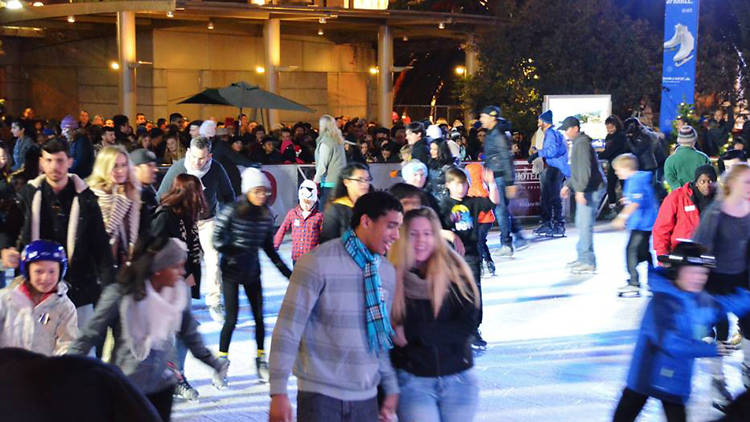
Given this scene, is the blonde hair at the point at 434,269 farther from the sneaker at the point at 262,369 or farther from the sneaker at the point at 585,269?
the sneaker at the point at 585,269

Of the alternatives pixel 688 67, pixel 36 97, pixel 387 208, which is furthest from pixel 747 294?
pixel 36 97

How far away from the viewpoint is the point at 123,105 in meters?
23.4

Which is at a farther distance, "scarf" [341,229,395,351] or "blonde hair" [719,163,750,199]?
"blonde hair" [719,163,750,199]

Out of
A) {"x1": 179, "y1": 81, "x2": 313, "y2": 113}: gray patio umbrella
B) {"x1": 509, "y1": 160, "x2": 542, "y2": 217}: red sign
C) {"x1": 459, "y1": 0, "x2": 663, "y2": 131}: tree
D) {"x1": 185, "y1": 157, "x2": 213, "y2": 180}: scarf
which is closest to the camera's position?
{"x1": 185, "y1": 157, "x2": 213, "y2": 180}: scarf

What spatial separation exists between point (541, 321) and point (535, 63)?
15.7 meters

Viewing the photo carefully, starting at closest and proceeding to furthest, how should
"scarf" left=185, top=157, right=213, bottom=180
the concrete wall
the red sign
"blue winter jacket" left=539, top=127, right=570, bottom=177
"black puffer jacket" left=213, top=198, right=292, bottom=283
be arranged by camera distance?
1. "black puffer jacket" left=213, top=198, right=292, bottom=283
2. "scarf" left=185, top=157, right=213, bottom=180
3. "blue winter jacket" left=539, top=127, right=570, bottom=177
4. the red sign
5. the concrete wall

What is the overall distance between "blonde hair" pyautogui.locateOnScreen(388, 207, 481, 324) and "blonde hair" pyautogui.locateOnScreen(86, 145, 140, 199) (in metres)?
2.57

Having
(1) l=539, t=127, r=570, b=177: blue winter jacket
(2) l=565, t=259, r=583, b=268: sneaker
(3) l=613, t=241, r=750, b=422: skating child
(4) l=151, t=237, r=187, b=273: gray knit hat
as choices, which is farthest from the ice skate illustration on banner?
(4) l=151, t=237, r=187, b=273: gray knit hat

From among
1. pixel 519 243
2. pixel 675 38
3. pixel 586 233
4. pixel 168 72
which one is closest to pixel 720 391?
pixel 586 233

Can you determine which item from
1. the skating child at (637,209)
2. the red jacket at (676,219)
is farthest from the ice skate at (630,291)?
the red jacket at (676,219)

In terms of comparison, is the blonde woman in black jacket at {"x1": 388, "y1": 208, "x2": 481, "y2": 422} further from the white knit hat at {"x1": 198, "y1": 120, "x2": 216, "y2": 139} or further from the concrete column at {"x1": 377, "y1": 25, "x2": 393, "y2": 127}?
the concrete column at {"x1": 377, "y1": 25, "x2": 393, "y2": 127}

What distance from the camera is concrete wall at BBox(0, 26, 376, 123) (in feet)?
92.2

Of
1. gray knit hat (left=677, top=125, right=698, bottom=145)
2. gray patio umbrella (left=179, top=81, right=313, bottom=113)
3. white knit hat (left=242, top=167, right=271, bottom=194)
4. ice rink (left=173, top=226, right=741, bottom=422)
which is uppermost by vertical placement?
gray patio umbrella (left=179, top=81, right=313, bottom=113)

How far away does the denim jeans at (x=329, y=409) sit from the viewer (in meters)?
3.77
